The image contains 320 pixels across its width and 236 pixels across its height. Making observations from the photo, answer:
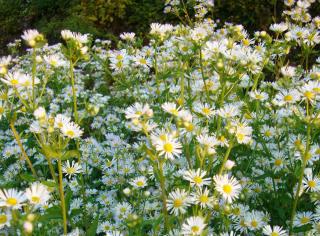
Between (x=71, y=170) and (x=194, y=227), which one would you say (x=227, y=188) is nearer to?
(x=194, y=227)

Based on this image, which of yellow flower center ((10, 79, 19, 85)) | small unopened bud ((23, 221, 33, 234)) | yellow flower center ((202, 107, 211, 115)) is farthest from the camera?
yellow flower center ((202, 107, 211, 115))

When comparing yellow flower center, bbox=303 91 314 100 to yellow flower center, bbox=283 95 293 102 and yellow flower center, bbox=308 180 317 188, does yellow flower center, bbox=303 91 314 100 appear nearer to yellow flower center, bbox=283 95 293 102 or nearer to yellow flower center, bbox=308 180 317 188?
yellow flower center, bbox=283 95 293 102

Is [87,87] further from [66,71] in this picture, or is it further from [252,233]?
[252,233]

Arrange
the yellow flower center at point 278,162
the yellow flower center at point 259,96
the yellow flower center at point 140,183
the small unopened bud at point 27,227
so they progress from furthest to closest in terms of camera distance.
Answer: the yellow flower center at point 259,96 < the yellow flower center at point 278,162 < the yellow flower center at point 140,183 < the small unopened bud at point 27,227

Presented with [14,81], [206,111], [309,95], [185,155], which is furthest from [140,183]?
[309,95]

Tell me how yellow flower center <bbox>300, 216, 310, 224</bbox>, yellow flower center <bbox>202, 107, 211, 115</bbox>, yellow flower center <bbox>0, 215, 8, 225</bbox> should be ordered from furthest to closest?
yellow flower center <bbox>202, 107, 211, 115</bbox> → yellow flower center <bbox>300, 216, 310, 224</bbox> → yellow flower center <bbox>0, 215, 8, 225</bbox>

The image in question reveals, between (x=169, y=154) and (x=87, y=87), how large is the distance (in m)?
4.07

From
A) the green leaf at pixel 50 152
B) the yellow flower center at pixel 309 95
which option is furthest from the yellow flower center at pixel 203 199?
the yellow flower center at pixel 309 95

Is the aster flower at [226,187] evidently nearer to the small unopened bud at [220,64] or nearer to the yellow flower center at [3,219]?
the small unopened bud at [220,64]

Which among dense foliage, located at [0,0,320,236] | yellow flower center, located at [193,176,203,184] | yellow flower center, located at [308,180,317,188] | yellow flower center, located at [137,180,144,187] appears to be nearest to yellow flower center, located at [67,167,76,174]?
dense foliage, located at [0,0,320,236]

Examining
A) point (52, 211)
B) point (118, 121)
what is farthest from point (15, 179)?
point (52, 211)

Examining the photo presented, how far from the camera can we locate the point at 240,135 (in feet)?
7.07

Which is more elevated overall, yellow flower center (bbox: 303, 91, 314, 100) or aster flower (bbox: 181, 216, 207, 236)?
yellow flower center (bbox: 303, 91, 314, 100)

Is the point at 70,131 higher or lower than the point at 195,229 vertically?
higher
